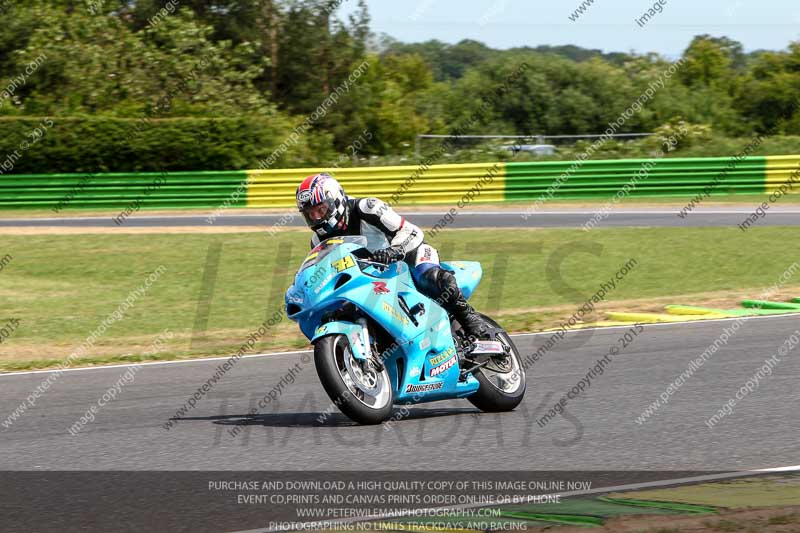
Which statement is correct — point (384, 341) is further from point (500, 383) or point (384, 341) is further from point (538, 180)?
point (538, 180)

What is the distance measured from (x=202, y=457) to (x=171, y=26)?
120 feet

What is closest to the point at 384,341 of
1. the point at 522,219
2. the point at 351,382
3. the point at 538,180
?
the point at 351,382

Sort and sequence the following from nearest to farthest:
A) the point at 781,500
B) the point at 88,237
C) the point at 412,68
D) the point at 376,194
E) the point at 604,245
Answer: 1. the point at 781,500
2. the point at 604,245
3. the point at 88,237
4. the point at 376,194
5. the point at 412,68

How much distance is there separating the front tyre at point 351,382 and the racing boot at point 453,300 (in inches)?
29.5

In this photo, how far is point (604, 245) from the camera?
20.2 m

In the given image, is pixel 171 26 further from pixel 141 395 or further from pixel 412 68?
pixel 412 68

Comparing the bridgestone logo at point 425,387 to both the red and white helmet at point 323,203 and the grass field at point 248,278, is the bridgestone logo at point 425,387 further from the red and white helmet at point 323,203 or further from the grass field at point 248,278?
the grass field at point 248,278

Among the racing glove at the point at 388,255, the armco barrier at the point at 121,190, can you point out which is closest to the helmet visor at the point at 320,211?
the racing glove at the point at 388,255

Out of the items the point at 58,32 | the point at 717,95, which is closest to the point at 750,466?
the point at 58,32

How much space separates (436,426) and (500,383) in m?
0.74

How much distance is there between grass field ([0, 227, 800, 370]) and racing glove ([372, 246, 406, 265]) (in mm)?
4782

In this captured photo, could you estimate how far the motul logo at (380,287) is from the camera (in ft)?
24.4

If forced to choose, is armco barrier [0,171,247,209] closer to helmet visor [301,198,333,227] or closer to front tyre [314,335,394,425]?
helmet visor [301,198,333,227]

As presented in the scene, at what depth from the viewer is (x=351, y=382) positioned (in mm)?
7215
